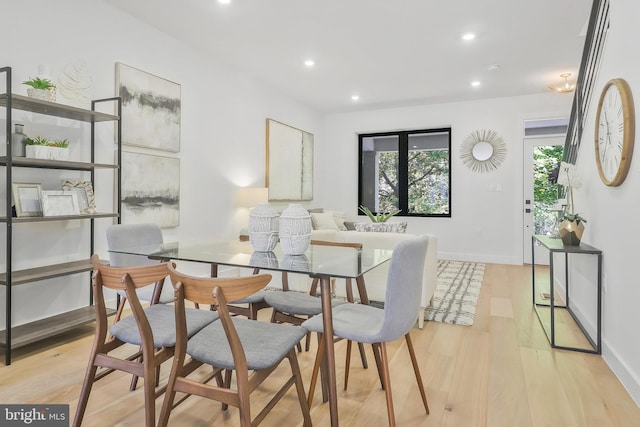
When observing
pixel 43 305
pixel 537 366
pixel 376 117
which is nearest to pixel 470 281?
pixel 537 366

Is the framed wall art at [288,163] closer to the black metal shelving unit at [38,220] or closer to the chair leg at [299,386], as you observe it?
the black metal shelving unit at [38,220]

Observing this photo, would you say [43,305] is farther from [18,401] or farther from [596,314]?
[596,314]

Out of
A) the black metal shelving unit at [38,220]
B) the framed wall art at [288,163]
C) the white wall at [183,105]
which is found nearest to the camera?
the black metal shelving unit at [38,220]

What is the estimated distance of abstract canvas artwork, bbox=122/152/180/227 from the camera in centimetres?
343

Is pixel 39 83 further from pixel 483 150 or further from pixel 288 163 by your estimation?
pixel 483 150

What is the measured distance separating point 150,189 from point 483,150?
498 cm

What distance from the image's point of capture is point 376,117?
22.5 feet

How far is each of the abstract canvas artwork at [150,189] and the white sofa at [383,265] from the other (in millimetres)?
1558

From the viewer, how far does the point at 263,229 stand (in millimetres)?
2098

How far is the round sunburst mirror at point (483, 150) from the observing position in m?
5.99

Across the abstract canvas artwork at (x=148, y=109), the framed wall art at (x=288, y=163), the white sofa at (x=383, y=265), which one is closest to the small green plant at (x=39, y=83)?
the abstract canvas artwork at (x=148, y=109)

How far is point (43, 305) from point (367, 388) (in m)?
2.47

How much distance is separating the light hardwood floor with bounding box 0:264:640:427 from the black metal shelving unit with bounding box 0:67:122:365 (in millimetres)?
138

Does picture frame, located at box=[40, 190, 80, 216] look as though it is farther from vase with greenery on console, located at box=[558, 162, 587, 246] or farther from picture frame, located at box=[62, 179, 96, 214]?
vase with greenery on console, located at box=[558, 162, 587, 246]
